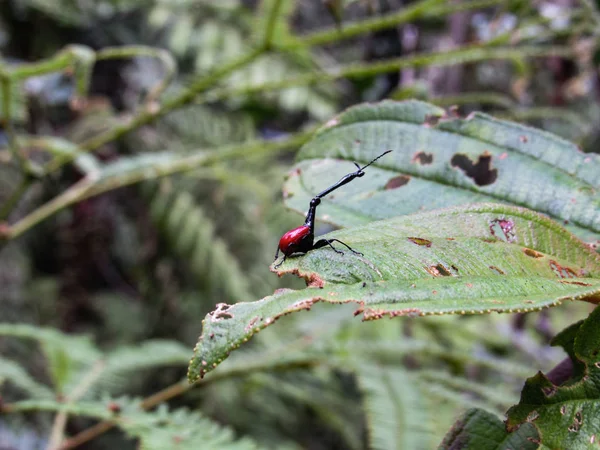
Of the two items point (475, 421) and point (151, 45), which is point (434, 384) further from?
point (151, 45)

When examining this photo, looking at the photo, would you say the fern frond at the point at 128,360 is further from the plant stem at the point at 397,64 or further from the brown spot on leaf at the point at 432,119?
the brown spot on leaf at the point at 432,119

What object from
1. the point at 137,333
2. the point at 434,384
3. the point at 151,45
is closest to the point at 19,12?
the point at 151,45

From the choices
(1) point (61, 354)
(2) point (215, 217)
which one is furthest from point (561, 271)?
(2) point (215, 217)

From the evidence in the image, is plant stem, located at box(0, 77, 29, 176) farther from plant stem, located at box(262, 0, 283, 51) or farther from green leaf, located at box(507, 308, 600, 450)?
Result: green leaf, located at box(507, 308, 600, 450)

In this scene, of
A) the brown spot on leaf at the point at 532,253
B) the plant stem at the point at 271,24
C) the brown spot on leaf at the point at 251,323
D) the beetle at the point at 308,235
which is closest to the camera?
the brown spot on leaf at the point at 251,323

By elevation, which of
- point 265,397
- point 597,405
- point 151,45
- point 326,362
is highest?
point 151,45

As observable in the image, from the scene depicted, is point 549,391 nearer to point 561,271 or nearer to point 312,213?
point 561,271

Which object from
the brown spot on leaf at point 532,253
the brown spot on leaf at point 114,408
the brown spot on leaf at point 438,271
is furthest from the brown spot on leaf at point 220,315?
the brown spot on leaf at point 114,408
